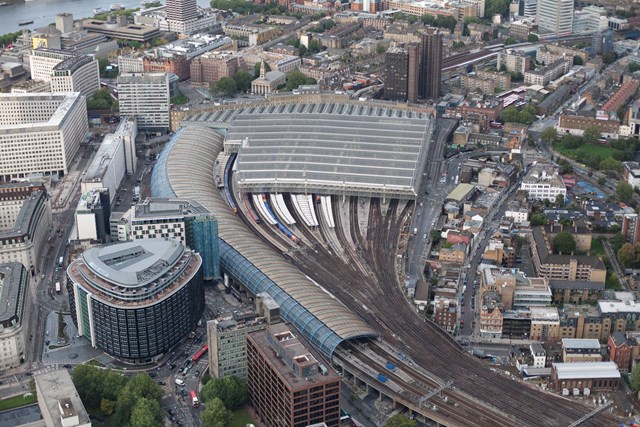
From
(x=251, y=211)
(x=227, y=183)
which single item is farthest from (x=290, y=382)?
(x=227, y=183)

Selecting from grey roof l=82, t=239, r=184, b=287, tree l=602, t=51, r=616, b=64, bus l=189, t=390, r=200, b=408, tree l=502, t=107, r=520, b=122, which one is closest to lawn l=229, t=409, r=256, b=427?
bus l=189, t=390, r=200, b=408

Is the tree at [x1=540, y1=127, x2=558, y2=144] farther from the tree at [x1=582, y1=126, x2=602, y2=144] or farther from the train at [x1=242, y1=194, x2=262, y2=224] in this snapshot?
the train at [x1=242, y1=194, x2=262, y2=224]

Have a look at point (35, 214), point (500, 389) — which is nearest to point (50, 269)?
point (35, 214)

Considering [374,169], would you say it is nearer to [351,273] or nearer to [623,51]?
[351,273]

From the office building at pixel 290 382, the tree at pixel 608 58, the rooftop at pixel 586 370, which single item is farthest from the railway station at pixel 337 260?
the tree at pixel 608 58

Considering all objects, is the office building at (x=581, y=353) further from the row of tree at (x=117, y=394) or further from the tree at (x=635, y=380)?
the row of tree at (x=117, y=394)

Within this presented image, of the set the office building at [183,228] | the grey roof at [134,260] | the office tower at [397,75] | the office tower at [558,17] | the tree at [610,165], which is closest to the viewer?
the grey roof at [134,260]
